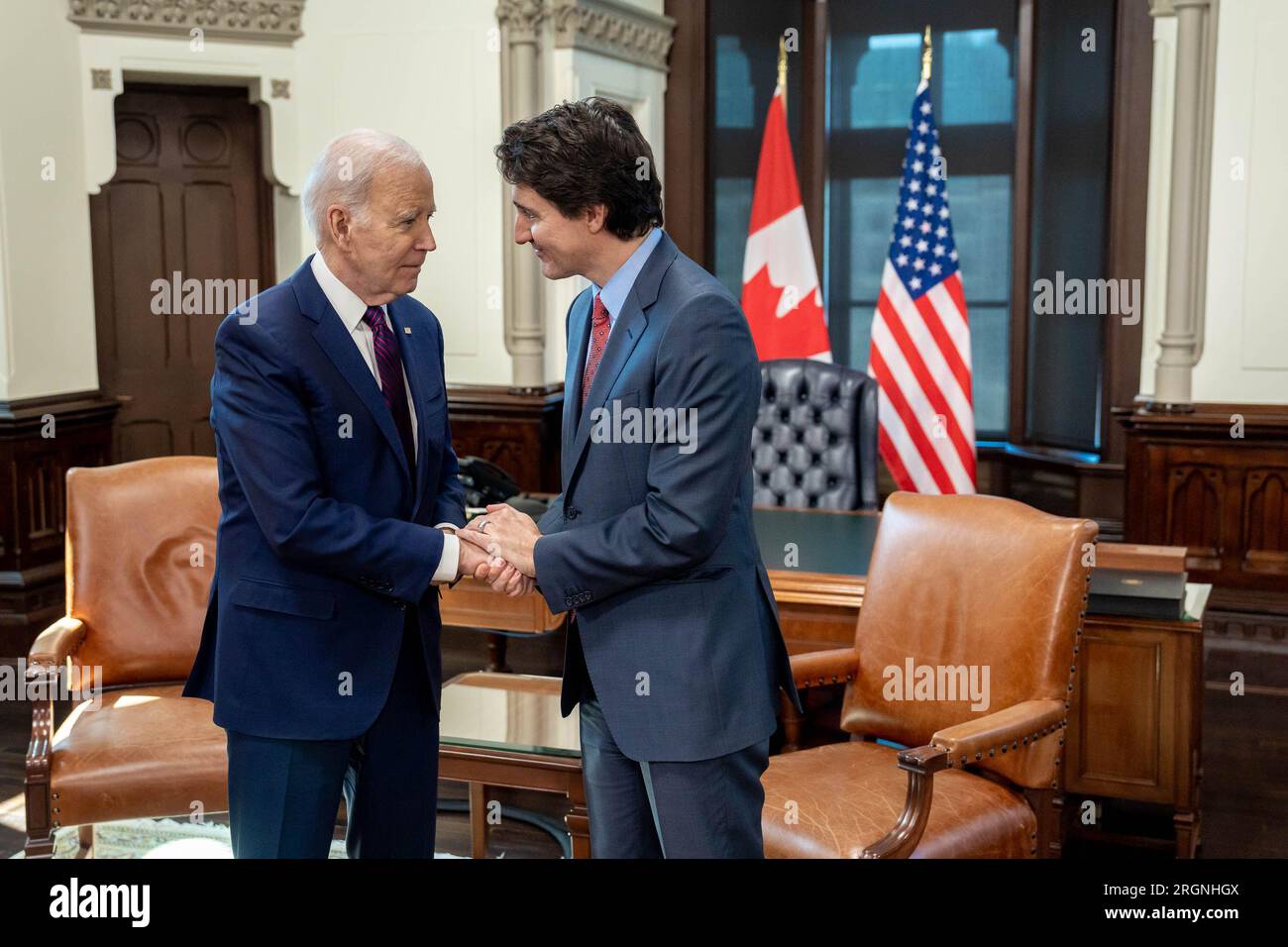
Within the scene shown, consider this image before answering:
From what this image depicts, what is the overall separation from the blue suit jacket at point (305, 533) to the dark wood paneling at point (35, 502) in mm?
3845

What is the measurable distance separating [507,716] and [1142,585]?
5.23ft

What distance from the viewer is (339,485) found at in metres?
1.87

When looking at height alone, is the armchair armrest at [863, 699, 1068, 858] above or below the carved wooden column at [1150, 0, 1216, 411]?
below

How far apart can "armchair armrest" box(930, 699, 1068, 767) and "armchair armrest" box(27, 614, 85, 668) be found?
189cm

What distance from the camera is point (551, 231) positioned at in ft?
5.93

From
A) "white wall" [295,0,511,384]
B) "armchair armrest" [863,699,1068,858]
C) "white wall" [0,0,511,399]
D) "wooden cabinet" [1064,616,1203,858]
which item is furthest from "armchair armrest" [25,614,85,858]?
"white wall" [295,0,511,384]

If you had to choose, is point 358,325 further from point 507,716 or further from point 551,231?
point 507,716

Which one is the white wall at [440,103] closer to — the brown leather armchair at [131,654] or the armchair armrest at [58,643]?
the brown leather armchair at [131,654]

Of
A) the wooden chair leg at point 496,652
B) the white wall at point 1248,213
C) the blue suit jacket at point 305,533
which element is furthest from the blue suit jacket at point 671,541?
the white wall at point 1248,213

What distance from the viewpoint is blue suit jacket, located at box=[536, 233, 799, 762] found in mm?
1737

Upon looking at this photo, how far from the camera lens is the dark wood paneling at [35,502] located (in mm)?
5277

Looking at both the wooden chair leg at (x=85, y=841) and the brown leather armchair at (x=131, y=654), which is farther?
the wooden chair leg at (x=85, y=841)

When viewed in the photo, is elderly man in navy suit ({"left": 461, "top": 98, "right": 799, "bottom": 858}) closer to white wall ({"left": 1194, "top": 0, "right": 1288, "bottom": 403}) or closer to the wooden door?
white wall ({"left": 1194, "top": 0, "right": 1288, "bottom": 403})
